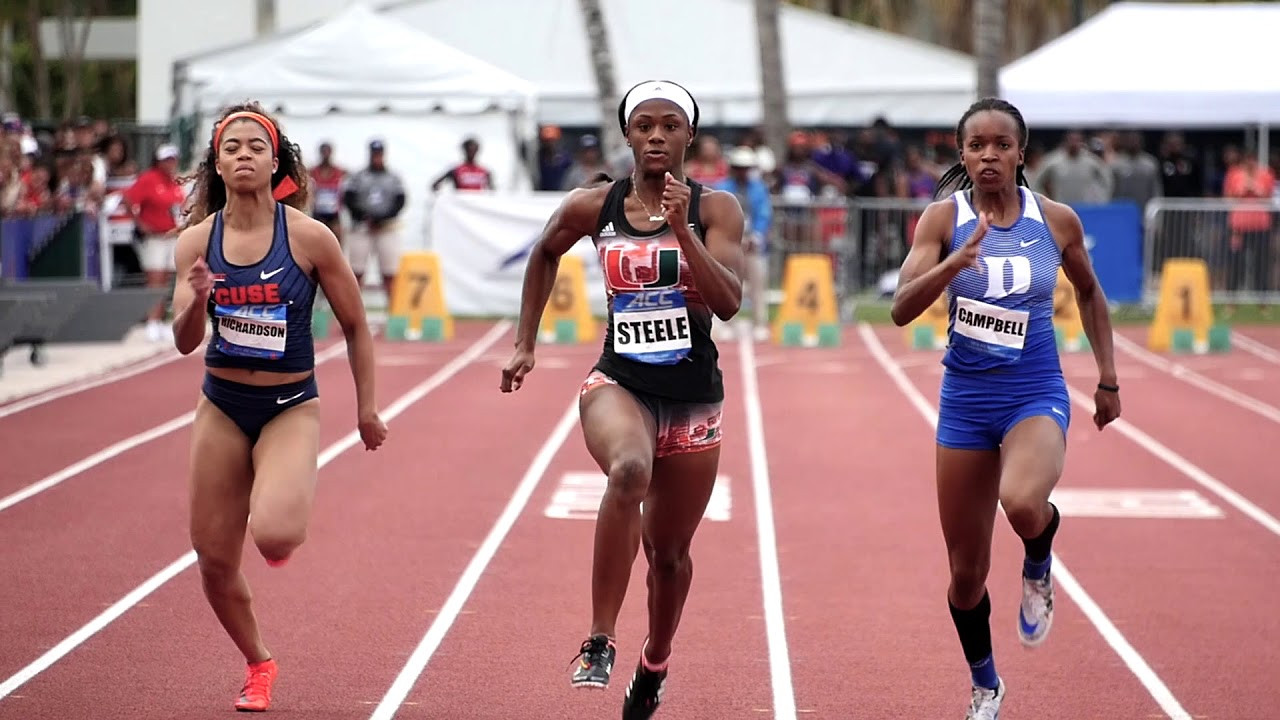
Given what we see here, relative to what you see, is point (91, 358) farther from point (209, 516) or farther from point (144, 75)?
point (144, 75)

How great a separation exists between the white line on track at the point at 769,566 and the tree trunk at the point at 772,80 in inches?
474

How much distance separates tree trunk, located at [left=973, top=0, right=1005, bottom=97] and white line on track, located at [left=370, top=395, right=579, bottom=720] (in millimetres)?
12898

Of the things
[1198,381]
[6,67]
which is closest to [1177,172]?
[1198,381]

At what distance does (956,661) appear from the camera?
25.7ft

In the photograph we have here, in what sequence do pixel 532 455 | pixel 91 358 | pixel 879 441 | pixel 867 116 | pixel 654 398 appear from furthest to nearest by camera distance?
pixel 867 116, pixel 91 358, pixel 879 441, pixel 532 455, pixel 654 398

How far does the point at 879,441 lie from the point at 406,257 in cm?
895

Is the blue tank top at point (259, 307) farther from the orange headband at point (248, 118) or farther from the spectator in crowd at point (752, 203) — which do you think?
the spectator in crowd at point (752, 203)

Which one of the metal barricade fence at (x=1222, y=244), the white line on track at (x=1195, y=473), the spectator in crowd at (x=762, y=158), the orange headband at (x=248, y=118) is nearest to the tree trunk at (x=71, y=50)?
the spectator in crowd at (x=762, y=158)

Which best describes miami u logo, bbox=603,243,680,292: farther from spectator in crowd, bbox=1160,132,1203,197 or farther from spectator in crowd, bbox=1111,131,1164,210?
spectator in crowd, bbox=1160,132,1203,197

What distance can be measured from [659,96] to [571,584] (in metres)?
3.54

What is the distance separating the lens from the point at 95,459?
1295cm

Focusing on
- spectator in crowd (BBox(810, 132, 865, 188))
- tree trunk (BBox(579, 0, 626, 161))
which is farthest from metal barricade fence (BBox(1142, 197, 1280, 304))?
tree trunk (BBox(579, 0, 626, 161))

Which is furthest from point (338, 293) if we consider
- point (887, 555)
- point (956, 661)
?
point (887, 555)

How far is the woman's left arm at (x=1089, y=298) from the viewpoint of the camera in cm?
660
